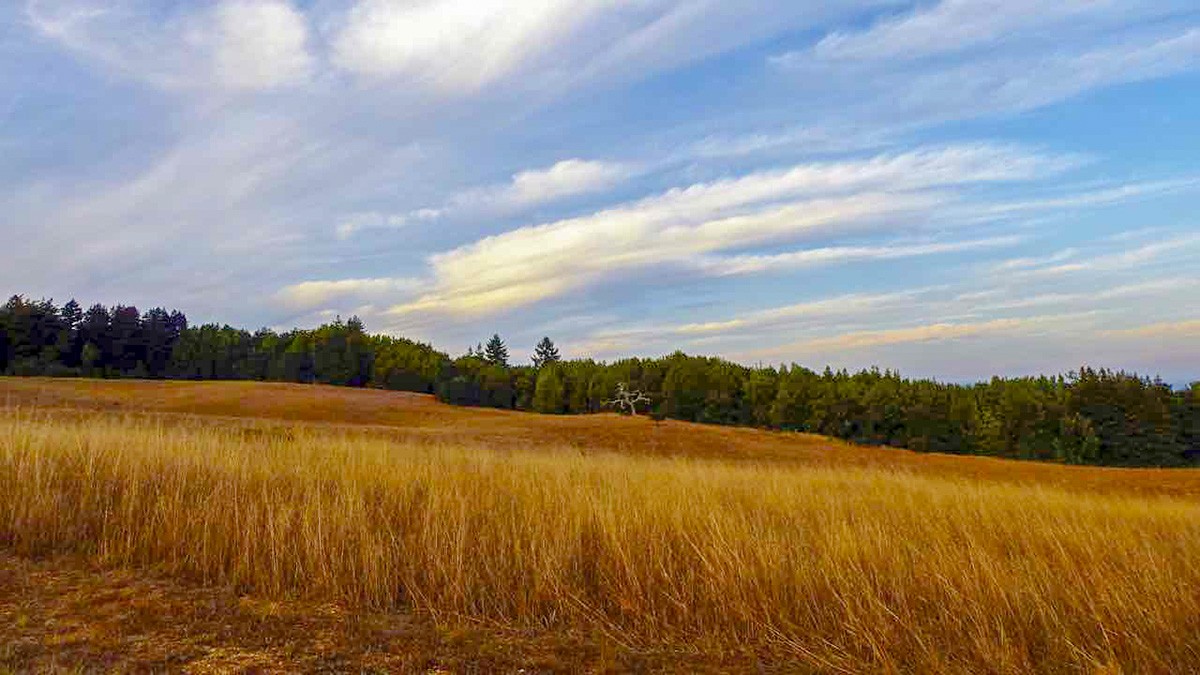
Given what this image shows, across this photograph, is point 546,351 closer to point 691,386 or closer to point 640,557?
point 691,386

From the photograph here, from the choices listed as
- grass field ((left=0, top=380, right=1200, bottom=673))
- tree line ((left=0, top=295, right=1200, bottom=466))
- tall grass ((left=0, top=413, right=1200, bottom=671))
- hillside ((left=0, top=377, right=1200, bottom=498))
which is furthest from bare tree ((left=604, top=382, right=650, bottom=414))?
tall grass ((left=0, top=413, right=1200, bottom=671))

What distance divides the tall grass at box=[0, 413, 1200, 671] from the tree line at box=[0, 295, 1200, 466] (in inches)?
2000

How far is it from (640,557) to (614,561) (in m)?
0.19

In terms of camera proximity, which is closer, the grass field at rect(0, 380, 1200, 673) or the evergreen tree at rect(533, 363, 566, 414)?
the grass field at rect(0, 380, 1200, 673)

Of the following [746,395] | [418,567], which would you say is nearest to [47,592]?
[418,567]

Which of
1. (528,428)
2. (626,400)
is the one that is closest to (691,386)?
A: (626,400)

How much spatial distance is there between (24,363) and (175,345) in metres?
10.9

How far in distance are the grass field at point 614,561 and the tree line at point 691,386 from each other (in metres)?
50.6

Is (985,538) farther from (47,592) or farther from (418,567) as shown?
(47,592)

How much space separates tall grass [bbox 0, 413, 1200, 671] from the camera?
3.83 m

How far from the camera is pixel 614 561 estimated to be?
4.71 meters

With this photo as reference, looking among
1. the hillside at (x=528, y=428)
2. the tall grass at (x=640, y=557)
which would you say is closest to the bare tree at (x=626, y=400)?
the hillside at (x=528, y=428)

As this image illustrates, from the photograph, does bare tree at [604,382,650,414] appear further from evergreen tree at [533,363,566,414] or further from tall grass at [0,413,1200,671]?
tall grass at [0,413,1200,671]

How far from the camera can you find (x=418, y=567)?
180 inches
